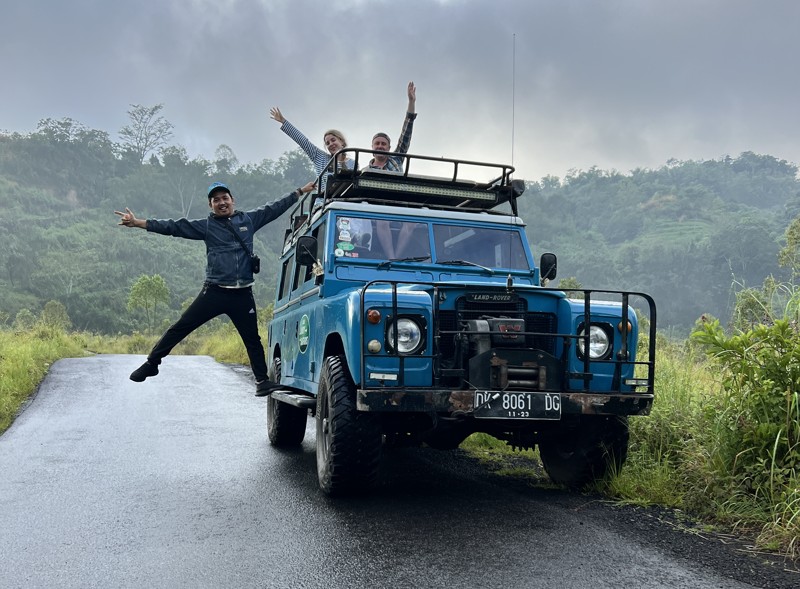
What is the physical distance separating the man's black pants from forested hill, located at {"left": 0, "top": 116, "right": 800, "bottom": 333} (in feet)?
182

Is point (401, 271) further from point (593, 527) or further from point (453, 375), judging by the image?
point (593, 527)

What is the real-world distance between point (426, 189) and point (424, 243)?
812 mm

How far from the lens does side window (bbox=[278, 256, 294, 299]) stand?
25.6 feet

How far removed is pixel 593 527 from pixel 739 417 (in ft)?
4.30

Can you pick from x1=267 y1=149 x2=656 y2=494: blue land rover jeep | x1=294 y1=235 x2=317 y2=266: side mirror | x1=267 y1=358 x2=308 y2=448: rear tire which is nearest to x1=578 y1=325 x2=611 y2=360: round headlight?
x1=267 y1=149 x2=656 y2=494: blue land rover jeep

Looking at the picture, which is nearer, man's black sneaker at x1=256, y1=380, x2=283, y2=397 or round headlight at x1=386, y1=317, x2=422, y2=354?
round headlight at x1=386, y1=317, x2=422, y2=354

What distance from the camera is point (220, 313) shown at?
21.9 feet

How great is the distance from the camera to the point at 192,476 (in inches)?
234

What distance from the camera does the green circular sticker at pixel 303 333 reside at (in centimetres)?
624

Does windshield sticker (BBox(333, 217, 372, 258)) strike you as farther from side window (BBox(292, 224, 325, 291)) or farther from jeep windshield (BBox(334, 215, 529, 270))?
side window (BBox(292, 224, 325, 291))

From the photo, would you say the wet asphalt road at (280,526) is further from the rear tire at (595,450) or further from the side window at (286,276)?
the side window at (286,276)

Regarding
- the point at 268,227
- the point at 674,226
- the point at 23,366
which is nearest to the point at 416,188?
the point at 23,366

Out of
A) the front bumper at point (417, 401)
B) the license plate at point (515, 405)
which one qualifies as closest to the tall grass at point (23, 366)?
the front bumper at point (417, 401)

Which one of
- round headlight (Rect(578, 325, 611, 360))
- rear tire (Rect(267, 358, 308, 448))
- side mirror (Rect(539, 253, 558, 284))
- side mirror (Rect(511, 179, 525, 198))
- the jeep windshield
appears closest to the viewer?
round headlight (Rect(578, 325, 611, 360))
